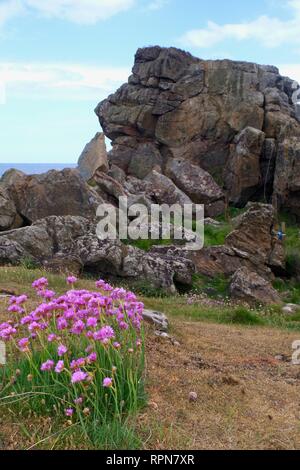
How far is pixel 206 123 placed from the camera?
128ft

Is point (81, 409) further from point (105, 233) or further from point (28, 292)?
point (105, 233)

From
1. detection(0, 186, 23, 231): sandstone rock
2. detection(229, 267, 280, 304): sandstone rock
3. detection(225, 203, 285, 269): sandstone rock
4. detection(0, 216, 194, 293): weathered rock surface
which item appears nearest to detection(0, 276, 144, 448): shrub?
detection(0, 216, 194, 293): weathered rock surface

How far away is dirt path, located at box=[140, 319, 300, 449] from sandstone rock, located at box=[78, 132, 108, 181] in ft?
82.3

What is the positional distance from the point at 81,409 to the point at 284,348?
583 centimetres

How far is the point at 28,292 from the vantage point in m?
11.8

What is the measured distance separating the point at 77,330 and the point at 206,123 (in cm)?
3495

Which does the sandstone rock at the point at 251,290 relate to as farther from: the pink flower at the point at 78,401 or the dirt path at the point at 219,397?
the pink flower at the point at 78,401

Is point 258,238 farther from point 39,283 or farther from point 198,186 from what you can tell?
point 39,283

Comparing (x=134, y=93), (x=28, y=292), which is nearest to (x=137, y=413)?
(x=28, y=292)

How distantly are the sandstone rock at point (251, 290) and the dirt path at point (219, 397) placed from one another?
762 cm

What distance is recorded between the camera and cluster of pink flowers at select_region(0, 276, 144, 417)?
17.3 feet

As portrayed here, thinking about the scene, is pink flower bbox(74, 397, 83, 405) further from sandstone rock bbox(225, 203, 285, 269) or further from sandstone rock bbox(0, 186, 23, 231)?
sandstone rock bbox(0, 186, 23, 231)

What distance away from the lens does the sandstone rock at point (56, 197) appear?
2183cm

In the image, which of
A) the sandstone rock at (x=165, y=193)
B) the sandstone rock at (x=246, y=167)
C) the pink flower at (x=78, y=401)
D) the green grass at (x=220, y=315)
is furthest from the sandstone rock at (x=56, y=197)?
the pink flower at (x=78, y=401)
